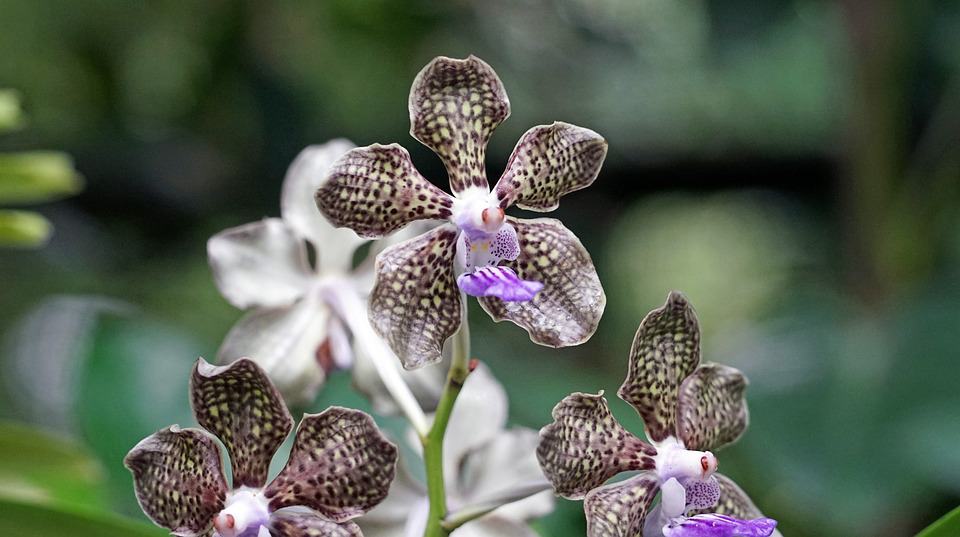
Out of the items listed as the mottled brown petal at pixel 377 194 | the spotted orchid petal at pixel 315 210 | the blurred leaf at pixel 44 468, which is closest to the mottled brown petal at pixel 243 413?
the mottled brown petal at pixel 377 194

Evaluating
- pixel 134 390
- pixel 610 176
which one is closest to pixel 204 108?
pixel 610 176

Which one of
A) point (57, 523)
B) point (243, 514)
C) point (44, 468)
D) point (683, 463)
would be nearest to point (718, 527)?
point (683, 463)

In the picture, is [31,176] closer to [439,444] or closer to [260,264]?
[260,264]

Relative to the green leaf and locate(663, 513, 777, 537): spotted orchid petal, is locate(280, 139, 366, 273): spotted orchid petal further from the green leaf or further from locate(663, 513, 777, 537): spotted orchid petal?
the green leaf

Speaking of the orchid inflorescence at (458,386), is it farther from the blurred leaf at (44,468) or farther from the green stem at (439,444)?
the blurred leaf at (44,468)

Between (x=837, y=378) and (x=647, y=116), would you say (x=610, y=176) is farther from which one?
(x=837, y=378)

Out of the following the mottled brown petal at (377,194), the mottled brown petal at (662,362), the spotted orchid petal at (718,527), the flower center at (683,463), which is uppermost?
the mottled brown petal at (377,194)
